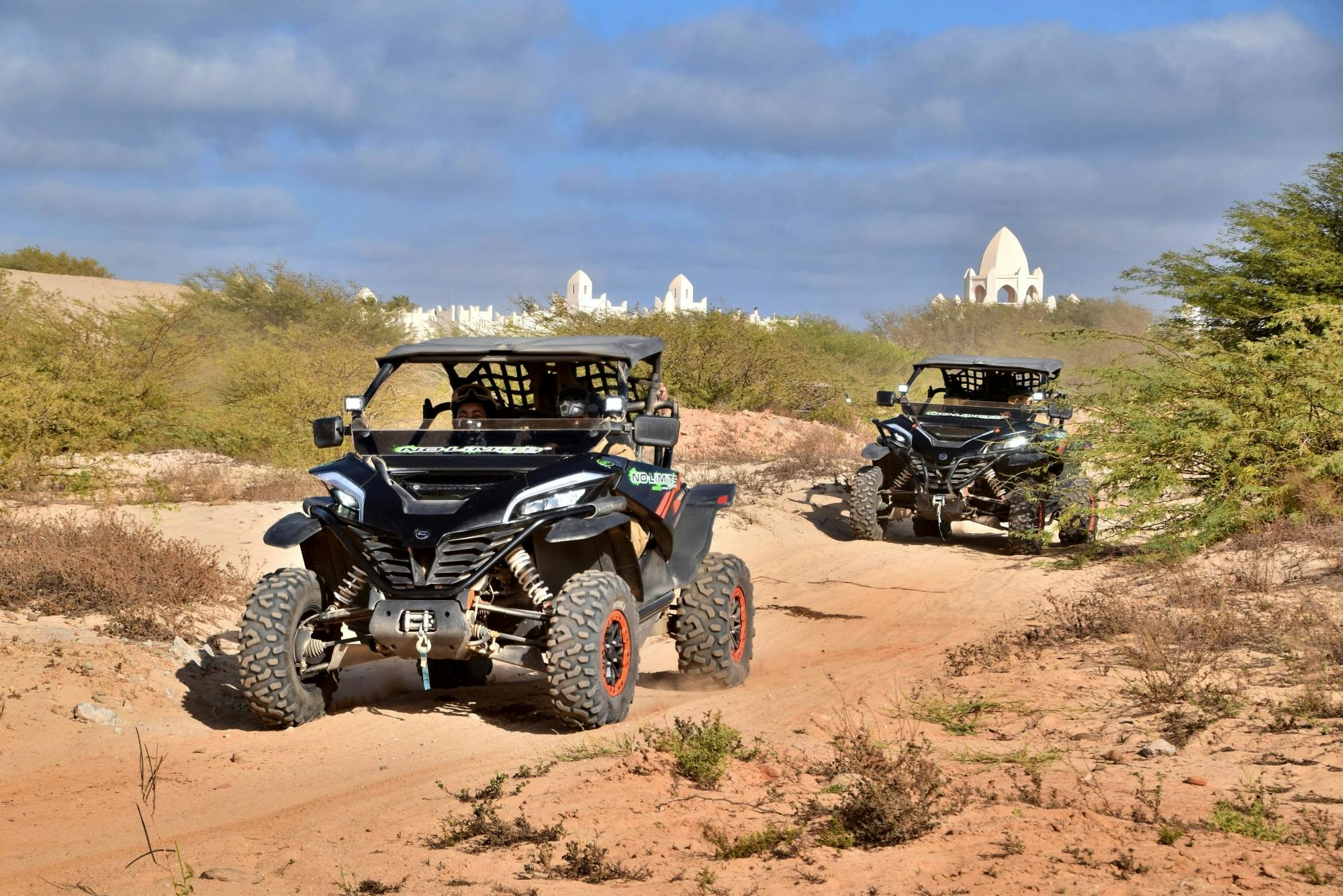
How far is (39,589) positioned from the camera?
28.2ft

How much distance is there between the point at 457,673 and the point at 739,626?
6.04 ft

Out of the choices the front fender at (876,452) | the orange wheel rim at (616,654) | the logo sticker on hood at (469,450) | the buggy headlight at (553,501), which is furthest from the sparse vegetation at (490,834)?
the front fender at (876,452)

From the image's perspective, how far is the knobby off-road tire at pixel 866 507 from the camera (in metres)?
14.1

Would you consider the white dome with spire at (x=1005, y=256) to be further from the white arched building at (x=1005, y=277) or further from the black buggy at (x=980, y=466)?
the black buggy at (x=980, y=466)

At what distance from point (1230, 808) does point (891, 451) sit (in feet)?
31.6

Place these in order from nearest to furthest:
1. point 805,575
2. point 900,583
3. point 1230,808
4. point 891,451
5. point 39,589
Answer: point 1230,808 < point 39,589 < point 900,583 < point 805,575 < point 891,451

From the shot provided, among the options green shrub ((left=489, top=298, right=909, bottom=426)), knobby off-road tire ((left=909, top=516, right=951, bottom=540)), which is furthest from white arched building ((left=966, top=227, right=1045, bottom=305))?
knobby off-road tire ((left=909, top=516, right=951, bottom=540))

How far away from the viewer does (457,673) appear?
26.0ft

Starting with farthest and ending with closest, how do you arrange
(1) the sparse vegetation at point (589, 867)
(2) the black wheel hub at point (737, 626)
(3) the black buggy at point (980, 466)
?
(3) the black buggy at point (980, 466) < (2) the black wheel hub at point (737, 626) < (1) the sparse vegetation at point (589, 867)

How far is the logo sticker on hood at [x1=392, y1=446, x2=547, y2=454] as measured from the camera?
675 cm

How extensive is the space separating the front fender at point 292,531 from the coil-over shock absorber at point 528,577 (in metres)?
1.07

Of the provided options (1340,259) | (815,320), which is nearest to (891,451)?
(1340,259)

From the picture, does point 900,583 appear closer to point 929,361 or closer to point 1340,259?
point 929,361

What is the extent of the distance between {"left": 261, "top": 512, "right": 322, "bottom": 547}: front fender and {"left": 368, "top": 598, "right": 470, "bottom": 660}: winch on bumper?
67cm
